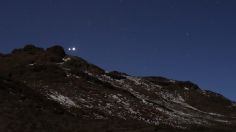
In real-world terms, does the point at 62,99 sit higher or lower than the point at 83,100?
lower

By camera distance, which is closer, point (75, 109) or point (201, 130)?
point (201, 130)

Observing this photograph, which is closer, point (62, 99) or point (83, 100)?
point (62, 99)

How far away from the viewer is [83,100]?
57031mm

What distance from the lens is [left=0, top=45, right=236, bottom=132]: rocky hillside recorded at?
37.5m

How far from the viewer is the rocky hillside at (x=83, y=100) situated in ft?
123

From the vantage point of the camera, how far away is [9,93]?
42781 millimetres

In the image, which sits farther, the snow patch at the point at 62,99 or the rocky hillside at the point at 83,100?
the snow patch at the point at 62,99

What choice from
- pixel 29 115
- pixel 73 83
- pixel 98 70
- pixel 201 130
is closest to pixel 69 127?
pixel 29 115

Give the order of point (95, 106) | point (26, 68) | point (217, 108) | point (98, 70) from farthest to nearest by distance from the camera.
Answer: point (217, 108) < point (98, 70) < point (26, 68) < point (95, 106)

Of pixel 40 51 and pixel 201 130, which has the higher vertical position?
pixel 40 51

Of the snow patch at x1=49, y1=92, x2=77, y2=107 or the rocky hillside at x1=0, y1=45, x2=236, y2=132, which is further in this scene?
the snow patch at x1=49, y1=92, x2=77, y2=107

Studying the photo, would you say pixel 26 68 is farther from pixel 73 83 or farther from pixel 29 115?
pixel 29 115

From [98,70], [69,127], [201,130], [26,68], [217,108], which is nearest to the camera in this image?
[69,127]

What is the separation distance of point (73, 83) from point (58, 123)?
99.9ft
